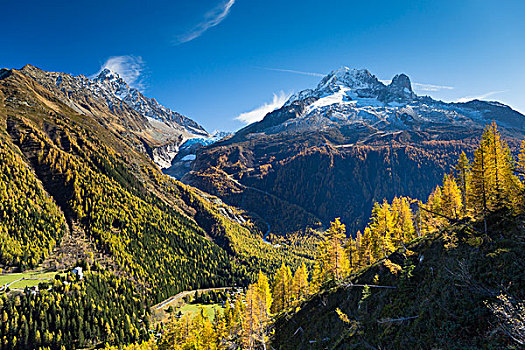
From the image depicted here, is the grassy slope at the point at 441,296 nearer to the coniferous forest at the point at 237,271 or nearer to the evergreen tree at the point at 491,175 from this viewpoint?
the coniferous forest at the point at 237,271

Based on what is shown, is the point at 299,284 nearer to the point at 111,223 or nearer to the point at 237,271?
the point at 237,271

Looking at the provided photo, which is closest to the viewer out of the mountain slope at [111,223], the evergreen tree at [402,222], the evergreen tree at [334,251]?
the evergreen tree at [334,251]

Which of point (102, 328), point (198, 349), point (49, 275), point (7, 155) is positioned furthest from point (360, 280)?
point (7, 155)

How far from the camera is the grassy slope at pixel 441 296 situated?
54.7 ft

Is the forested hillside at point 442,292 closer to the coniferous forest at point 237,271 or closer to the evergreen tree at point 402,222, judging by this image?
the coniferous forest at point 237,271

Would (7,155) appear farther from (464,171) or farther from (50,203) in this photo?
(464,171)

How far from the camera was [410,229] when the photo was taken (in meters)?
56.4

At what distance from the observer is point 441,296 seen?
20125 millimetres

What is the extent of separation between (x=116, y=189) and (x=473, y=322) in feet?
691

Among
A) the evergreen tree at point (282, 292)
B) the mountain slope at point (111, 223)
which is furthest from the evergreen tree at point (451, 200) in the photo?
the mountain slope at point (111, 223)

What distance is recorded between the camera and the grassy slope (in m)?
16.7

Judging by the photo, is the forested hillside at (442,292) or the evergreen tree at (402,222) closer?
the forested hillside at (442,292)

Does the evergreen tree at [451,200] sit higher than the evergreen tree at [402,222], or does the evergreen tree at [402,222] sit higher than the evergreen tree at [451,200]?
the evergreen tree at [451,200]

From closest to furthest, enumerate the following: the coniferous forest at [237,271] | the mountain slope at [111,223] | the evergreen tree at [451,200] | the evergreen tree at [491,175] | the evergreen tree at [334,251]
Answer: the coniferous forest at [237,271] → the evergreen tree at [491,175] → the evergreen tree at [451,200] → the evergreen tree at [334,251] → the mountain slope at [111,223]
